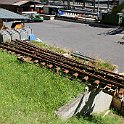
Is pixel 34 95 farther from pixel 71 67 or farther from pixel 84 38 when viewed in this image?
pixel 84 38

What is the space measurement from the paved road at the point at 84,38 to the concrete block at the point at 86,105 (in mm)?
5850

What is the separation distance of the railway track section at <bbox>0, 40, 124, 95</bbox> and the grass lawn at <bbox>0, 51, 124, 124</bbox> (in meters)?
0.68

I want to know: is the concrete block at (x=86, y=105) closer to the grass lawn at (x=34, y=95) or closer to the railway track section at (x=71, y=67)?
the grass lawn at (x=34, y=95)

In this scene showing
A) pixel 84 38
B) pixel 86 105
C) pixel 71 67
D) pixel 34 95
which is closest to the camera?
pixel 34 95

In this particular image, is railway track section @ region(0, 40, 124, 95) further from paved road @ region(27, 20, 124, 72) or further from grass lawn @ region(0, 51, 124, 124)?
paved road @ region(27, 20, 124, 72)

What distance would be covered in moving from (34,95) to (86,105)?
2257mm

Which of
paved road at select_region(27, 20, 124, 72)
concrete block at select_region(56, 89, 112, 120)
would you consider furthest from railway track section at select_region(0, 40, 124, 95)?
paved road at select_region(27, 20, 124, 72)

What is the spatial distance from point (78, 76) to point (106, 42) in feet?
48.4

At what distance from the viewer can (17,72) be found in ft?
44.7

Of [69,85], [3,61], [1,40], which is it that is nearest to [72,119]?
[69,85]

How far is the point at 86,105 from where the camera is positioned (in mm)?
12070

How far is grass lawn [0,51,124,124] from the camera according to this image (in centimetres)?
997

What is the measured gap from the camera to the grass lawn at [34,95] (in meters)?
9.97

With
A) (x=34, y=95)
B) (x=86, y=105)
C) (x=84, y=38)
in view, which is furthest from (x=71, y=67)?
(x=84, y=38)
